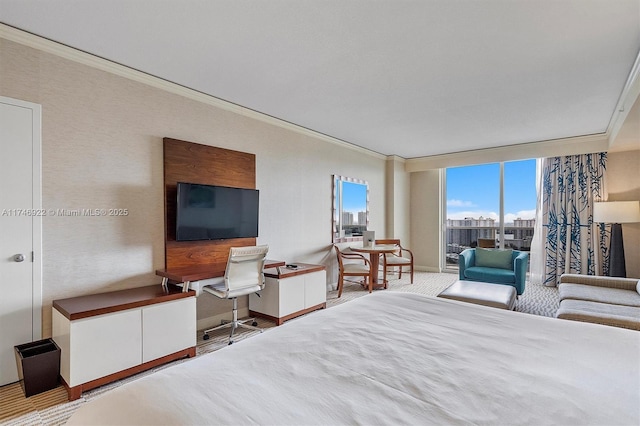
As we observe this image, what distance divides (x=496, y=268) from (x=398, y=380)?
444 cm

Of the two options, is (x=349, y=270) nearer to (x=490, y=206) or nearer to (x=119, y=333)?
(x=119, y=333)

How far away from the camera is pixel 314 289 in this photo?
416 centimetres

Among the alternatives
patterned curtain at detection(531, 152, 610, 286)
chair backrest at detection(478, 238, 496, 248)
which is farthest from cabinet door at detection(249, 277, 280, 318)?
patterned curtain at detection(531, 152, 610, 286)

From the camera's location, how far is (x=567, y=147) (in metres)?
5.39

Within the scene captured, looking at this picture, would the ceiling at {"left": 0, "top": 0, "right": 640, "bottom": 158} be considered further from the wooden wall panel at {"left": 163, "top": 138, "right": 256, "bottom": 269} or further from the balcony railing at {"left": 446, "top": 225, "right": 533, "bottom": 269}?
the balcony railing at {"left": 446, "top": 225, "right": 533, "bottom": 269}

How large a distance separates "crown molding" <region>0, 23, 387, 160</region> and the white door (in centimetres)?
48

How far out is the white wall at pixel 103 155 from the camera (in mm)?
2484

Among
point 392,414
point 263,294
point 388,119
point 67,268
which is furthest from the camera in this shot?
point 388,119

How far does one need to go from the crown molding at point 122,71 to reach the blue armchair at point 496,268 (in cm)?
337

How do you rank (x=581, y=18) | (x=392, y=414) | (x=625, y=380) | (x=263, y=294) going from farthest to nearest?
(x=263, y=294) < (x=581, y=18) < (x=625, y=380) < (x=392, y=414)

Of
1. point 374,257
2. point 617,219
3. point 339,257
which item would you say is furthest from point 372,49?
point 617,219

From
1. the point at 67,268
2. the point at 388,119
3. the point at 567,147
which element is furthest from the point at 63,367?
the point at 567,147

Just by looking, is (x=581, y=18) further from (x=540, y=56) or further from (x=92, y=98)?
(x=92, y=98)

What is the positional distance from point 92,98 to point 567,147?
675cm
